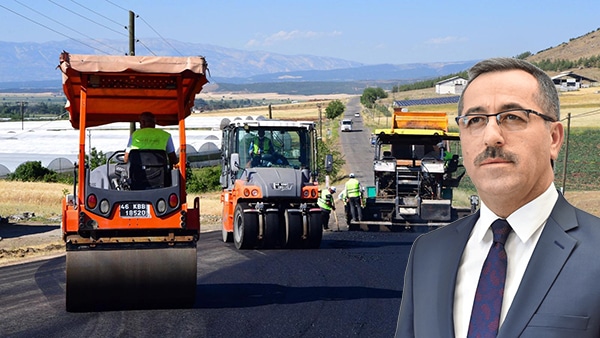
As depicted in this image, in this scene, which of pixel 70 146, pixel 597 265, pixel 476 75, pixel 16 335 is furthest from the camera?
pixel 70 146

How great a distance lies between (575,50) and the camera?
183375mm

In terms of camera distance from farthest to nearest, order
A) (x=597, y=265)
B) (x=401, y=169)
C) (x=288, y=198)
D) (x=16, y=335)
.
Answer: (x=401, y=169)
(x=288, y=198)
(x=16, y=335)
(x=597, y=265)

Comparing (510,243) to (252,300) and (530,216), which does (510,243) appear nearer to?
(530,216)

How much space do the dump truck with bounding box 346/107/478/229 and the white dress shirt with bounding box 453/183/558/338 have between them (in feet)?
69.7

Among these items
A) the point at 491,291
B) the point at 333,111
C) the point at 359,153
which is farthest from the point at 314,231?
the point at 333,111

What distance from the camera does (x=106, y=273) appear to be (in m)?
11.2

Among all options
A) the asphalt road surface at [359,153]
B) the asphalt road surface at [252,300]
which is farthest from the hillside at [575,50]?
the asphalt road surface at [252,300]

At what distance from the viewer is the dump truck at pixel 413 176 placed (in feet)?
79.4

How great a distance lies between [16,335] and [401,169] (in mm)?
15949

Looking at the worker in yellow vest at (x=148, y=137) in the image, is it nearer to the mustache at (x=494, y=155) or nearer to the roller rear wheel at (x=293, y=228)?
the roller rear wheel at (x=293, y=228)

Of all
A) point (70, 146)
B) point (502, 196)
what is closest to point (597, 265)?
point (502, 196)

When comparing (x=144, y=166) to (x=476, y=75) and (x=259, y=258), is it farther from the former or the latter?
(x=476, y=75)

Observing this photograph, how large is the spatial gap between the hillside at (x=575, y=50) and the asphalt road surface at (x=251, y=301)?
162393 mm

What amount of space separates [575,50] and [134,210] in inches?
7162
